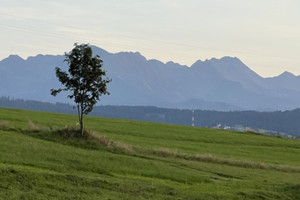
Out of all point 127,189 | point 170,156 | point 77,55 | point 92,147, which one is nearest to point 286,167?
point 170,156

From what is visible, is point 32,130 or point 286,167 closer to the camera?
point 32,130

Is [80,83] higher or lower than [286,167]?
higher

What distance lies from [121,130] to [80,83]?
17443 mm

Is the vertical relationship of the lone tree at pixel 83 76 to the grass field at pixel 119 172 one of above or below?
above

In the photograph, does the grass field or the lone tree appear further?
the lone tree

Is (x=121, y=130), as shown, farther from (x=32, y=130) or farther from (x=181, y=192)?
(x=181, y=192)

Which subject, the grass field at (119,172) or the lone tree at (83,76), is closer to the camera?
the grass field at (119,172)

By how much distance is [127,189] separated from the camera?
2356cm

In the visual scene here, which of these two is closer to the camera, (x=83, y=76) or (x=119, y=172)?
(x=119, y=172)

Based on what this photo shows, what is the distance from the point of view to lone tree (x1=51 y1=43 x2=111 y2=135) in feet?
139

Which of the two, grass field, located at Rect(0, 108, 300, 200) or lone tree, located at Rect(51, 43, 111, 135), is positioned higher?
lone tree, located at Rect(51, 43, 111, 135)

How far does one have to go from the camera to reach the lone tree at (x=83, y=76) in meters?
42.4

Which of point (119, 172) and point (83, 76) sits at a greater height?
point (83, 76)

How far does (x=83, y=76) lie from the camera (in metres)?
42.4
